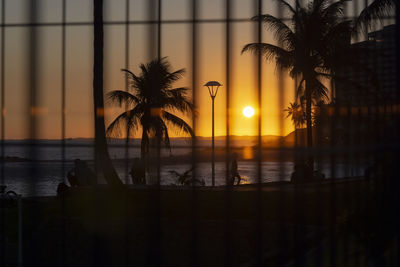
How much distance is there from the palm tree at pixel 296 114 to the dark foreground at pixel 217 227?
0.43 meters

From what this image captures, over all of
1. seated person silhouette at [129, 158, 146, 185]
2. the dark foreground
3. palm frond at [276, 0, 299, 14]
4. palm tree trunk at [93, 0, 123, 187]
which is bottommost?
the dark foreground

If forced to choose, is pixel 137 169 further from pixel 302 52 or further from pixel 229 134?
pixel 302 52

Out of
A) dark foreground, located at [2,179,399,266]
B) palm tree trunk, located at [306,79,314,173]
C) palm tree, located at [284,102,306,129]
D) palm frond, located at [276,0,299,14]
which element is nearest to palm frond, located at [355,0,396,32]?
palm frond, located at [276,0,299,14]

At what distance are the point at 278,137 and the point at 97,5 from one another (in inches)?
140

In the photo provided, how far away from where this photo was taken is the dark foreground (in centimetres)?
278

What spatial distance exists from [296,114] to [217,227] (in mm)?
1957

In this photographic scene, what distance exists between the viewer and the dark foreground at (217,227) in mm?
2775

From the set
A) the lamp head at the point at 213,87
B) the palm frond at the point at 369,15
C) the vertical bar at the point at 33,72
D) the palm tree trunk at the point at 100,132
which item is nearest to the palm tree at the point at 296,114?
the lamp head at the point at 213,87

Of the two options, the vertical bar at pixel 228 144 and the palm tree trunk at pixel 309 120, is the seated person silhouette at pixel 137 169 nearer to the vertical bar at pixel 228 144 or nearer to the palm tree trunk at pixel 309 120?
the vertical bar at pixel 228 144

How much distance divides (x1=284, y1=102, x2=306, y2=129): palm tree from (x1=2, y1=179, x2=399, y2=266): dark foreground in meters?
0.43

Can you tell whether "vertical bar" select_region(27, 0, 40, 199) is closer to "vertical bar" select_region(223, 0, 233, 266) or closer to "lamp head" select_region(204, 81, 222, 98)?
"lamp head" select_region(204, 81, 222, 98)

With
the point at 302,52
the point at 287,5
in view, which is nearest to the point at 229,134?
the point at 287,5

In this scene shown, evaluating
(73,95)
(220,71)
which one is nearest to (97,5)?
(73,95)

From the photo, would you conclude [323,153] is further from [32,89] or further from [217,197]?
[217,197]
